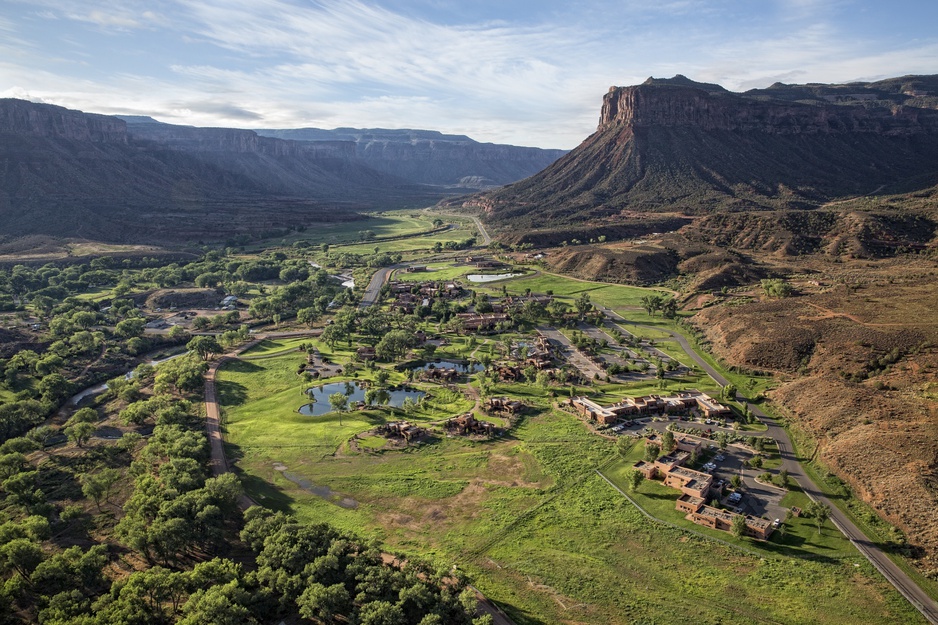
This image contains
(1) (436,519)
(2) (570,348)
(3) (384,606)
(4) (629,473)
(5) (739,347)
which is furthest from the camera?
(2) (570,348)

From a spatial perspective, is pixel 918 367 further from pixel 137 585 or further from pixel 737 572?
pixel 137 585

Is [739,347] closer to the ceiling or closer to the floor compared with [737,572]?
closer to the ceiling

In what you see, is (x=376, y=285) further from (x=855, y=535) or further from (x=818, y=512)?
(x=855, y=535)

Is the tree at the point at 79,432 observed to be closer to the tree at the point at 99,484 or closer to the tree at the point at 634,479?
the tree at the point at 99,484

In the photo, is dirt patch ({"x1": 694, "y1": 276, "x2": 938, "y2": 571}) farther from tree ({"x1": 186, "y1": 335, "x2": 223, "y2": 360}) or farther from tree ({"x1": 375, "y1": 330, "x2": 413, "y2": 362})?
tree ({"x1": 186, "y1": 335, "x2": 223, "y2": 360})

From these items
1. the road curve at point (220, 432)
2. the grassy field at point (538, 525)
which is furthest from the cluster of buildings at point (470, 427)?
Answer: the road curve at point (220, 432)

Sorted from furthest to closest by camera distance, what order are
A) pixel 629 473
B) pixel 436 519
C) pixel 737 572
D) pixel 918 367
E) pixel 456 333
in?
pixel 456 333 → pixel 918 367 → pixel 629 473 → pixel 436 519 → pixel 737 572

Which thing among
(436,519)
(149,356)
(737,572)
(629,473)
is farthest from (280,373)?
(737,572)
